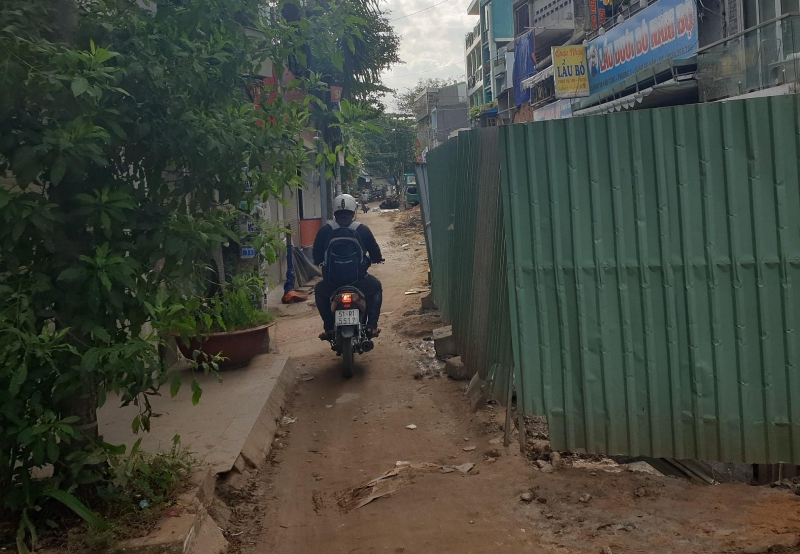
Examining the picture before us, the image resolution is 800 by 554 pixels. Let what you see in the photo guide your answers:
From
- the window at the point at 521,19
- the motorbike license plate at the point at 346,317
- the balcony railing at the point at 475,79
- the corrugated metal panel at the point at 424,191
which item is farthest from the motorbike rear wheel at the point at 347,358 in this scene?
the balcony railing at the point at 475,79

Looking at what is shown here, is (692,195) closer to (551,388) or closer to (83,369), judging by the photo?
(551,388)

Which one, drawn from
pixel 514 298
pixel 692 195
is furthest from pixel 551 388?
pixel 692 195

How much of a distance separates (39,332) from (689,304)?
10.7 feet

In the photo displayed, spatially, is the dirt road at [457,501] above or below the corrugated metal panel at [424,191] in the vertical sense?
below

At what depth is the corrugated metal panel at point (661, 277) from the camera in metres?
3.94

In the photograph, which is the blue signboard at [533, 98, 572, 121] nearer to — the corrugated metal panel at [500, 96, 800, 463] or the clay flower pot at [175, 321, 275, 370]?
the clay flower pot at [175, 321, 275, 370]

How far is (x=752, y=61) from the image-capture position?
13.4 metres

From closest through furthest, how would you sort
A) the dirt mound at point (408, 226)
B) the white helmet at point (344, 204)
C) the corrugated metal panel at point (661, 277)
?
1. the corrugated metal panel at point (661, 277)
2. the white helmet at point (344, 204)
3. the dirt mound at point (408, 226)

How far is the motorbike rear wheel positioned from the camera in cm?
760

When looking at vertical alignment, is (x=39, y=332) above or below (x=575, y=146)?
below

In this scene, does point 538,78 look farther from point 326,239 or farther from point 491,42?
point 326,239

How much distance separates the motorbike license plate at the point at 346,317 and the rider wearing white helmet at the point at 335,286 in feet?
0.97

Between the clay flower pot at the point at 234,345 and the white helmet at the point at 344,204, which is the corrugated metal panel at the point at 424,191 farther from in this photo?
the clay flower pot at the point at 234,345

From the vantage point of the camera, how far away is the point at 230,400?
255 inches
